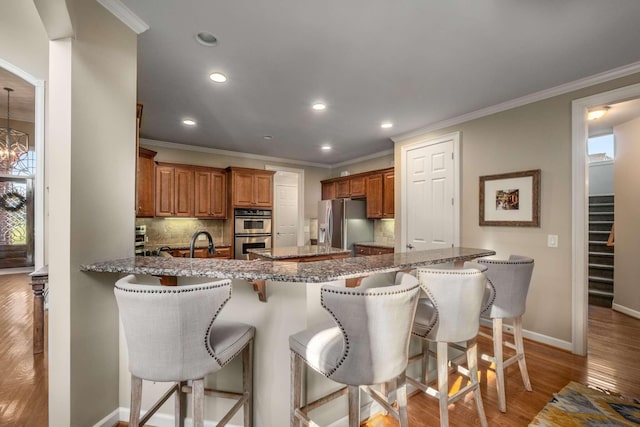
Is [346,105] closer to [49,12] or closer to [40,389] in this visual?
[49,12]

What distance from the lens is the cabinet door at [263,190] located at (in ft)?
17.7

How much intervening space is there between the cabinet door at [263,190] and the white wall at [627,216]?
547 centimetres

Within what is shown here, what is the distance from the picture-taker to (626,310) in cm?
371

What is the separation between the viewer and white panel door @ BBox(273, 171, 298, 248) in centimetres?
605

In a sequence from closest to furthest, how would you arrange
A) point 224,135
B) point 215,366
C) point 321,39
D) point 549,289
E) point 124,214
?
point 215,366 → point 124,214 → point 321,39 → point 549,289 → point 224,135

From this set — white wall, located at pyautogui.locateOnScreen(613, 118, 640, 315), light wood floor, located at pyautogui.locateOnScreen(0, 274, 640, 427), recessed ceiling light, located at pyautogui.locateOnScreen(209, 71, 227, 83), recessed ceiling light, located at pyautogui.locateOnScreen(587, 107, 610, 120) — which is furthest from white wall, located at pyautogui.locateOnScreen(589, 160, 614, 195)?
recessed ceiling light, located at pyautogui.locateOnScreen(209, 71, 227, 83)

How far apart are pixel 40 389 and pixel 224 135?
139 inches

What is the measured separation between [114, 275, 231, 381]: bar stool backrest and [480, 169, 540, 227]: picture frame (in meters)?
3.24

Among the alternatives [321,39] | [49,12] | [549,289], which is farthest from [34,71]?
[549,289]

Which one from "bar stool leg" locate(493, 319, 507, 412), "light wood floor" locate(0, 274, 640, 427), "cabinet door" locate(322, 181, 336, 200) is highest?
"cabinet door" locate(322, 181, 336, 200)

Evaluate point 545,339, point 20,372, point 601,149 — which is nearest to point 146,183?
point 20,372

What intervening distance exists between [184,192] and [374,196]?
3.42m

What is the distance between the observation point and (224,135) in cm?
444

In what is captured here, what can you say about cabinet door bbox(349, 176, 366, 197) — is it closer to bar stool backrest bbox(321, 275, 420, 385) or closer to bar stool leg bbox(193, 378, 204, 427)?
bar stool backrest bbox(321, 275, 420, 385)
